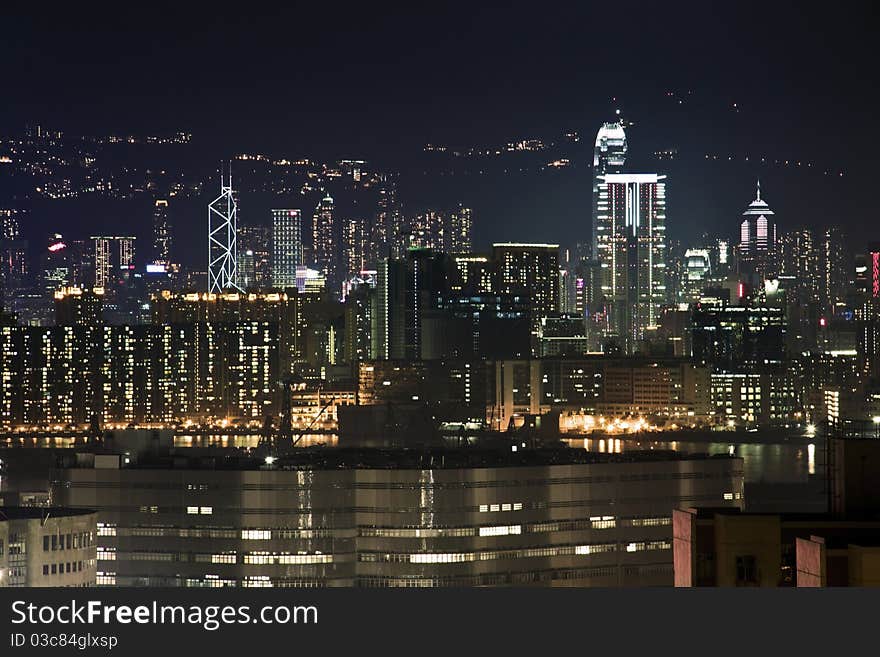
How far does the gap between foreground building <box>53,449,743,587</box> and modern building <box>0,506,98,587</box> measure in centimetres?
105

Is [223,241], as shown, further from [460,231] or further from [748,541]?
[748,541]

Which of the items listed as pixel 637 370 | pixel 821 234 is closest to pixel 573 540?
pixel 821 234

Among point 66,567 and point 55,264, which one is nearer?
point 66,567

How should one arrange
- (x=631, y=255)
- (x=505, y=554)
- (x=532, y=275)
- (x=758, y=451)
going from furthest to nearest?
(x=532, y=275) → (x=631, y=255) → (x=758, y=451) → (x=505, y=554)

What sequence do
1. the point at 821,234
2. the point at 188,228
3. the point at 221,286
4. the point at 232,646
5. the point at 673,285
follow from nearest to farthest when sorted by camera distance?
1. the point at 232,646
2. the point at 821,234
3. the point at 188,228
4. the point at 221,286
5. the point at 673,285

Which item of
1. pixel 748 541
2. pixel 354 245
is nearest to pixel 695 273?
pixel 354 245

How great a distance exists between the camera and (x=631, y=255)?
1172 inches

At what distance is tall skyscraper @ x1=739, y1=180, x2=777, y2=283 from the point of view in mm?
21898

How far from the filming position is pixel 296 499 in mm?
10227

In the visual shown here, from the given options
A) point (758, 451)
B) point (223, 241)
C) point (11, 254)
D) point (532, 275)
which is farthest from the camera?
point (532, 275)

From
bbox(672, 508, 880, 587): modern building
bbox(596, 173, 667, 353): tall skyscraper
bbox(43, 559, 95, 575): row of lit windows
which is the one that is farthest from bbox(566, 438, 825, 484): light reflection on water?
bbox(672, 508, 880, 587): modern building

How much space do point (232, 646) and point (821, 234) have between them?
2060 centimetres

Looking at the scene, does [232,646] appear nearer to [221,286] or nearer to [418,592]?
[418,592]

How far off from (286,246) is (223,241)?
121cm
